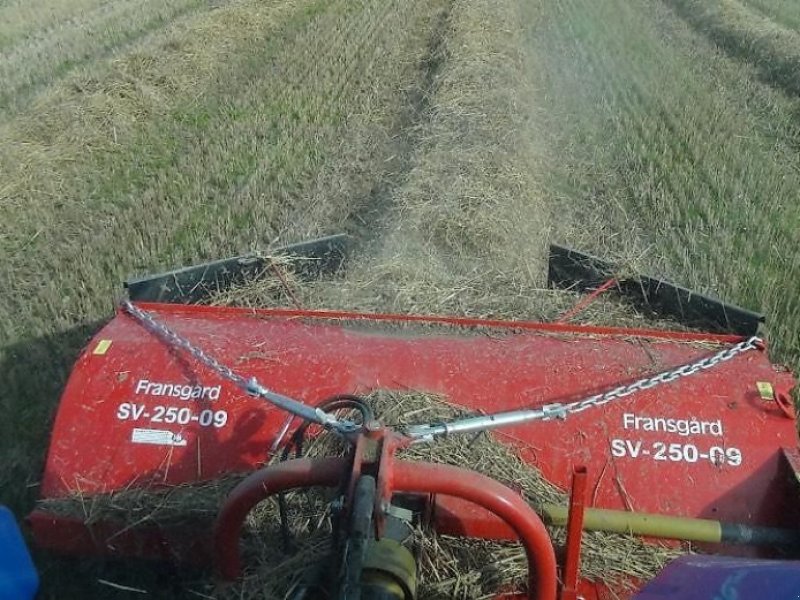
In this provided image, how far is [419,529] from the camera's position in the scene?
106 inches

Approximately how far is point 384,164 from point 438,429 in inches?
203

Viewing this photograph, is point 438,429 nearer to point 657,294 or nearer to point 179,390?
point 179,390

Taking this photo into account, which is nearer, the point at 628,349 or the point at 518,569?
the point at 518,569

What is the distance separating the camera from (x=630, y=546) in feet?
9.11

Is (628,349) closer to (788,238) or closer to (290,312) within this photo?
(290,312)

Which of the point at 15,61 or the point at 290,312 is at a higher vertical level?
the point at 290,312

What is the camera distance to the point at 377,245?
552 centimetres

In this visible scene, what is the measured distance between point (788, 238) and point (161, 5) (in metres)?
10.9

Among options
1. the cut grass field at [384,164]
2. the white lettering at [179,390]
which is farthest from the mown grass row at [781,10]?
the white lettering at [179,390]

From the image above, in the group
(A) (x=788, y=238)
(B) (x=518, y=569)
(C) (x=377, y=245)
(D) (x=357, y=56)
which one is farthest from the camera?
(D) (x=357, y=56)

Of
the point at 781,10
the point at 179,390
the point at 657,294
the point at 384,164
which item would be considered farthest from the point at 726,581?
the point at 781,10

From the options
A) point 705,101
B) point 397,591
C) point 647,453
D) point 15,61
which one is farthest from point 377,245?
point 15,61

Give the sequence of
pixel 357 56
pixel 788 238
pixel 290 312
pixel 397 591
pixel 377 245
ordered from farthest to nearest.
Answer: pixel 357 56 → pixel 788 238 → pixel 377 245 → pixel 290 312 → pixel 397 591

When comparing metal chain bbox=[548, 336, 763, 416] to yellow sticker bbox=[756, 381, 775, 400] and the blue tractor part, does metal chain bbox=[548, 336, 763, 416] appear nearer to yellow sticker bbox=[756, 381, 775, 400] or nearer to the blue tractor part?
yellow sticker bbox=[756, 381, 775, 400]
